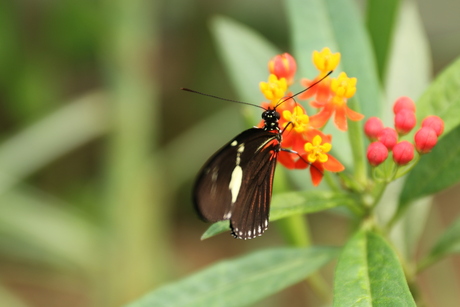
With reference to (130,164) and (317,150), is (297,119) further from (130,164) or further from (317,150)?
(130,164)

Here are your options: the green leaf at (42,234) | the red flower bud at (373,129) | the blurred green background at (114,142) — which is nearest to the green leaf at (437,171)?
the red flower bud at (373,129)

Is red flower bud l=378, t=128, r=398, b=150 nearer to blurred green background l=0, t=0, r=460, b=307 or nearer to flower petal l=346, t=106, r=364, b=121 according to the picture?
flower petal l=346, t=106, r=364, b=121

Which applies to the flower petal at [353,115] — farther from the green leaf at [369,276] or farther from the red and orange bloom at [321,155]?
the green leaf at [369,276]

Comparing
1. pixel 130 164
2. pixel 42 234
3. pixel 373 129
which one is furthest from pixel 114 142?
pixel 373 129

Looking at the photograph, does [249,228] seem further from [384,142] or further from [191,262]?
[191,262]

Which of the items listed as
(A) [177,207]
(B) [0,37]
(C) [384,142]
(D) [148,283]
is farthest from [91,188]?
(C) [384,142]

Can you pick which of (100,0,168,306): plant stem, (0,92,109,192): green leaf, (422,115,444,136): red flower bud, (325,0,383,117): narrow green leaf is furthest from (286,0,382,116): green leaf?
(0,92,109,192): green leaf
